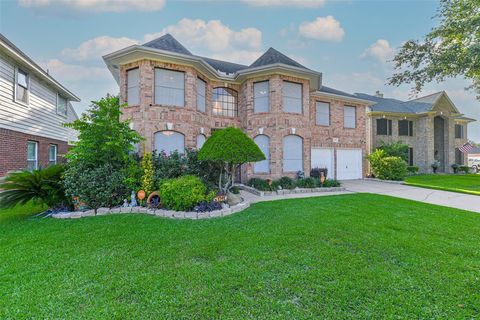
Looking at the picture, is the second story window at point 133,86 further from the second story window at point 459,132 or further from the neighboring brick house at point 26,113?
the second story window at point 459,132

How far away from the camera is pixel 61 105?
13.5 m

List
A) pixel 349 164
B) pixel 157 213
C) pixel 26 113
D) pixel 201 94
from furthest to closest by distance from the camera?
pixel 349 164
pixel 201 94
pixel 26 113
pixel 157 213

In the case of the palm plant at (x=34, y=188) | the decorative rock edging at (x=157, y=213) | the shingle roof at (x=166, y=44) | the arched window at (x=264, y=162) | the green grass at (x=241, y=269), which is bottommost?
the green grass at (x=241, y=269)

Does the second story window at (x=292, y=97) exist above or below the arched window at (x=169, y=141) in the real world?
above

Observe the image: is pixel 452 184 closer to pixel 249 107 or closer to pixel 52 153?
pixel 249 107

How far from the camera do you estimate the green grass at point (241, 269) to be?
2.29 m

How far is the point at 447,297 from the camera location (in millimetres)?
2439

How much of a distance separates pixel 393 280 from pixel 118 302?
3348mm

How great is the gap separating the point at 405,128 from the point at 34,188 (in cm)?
→ 2493

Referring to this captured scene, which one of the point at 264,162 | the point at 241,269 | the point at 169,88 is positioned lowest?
the point at 241,269

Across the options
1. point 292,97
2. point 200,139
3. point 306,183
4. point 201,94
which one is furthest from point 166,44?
point 306,183

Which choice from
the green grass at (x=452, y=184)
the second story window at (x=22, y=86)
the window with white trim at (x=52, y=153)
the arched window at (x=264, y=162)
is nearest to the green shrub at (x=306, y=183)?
the arched window at (x=264, y=162)

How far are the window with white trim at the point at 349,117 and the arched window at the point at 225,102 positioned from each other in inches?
296

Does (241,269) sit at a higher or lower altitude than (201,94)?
lower
